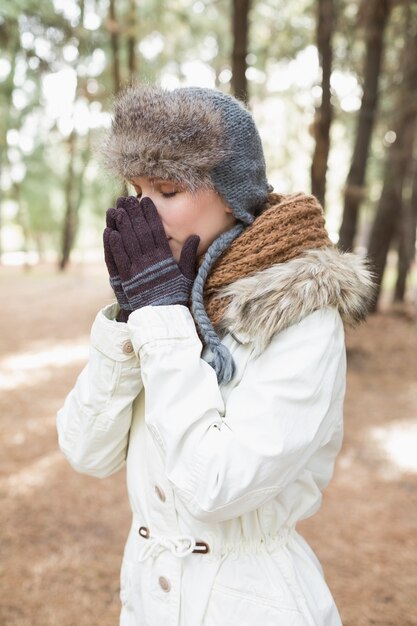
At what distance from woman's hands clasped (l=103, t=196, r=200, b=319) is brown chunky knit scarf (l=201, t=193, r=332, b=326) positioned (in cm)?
10

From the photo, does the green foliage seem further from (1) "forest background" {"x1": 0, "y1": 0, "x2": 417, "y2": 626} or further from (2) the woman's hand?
(2) the woman's hand

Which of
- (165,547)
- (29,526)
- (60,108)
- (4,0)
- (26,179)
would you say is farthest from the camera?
(26,179)

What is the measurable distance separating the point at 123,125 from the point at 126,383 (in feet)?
2.27

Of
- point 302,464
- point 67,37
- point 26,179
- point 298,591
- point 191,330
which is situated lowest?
point 26,179

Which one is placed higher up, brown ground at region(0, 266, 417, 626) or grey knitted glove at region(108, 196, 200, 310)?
grey knitted glove at region(108, 196, 200, 310)

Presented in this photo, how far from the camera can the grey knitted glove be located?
1.32 meters

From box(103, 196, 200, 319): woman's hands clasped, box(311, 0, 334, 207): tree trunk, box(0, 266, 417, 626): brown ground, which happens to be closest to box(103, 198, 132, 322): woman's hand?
box(103, 196, 200, 319): woman's hands clasped

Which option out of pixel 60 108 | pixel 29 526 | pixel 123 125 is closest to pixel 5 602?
pixel 29 526

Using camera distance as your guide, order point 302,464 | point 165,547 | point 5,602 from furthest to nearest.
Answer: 1. point 5,602
2. point 165,547
3. point 302,464

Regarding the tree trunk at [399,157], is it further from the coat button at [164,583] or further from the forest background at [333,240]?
the coat button at [164,583]

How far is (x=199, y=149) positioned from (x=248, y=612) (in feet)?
3.75

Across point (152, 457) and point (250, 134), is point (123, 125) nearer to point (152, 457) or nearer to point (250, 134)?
point (250, 134)

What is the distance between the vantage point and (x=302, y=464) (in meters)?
1.27

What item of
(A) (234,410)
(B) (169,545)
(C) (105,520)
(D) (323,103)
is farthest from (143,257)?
(D) (323,103)
